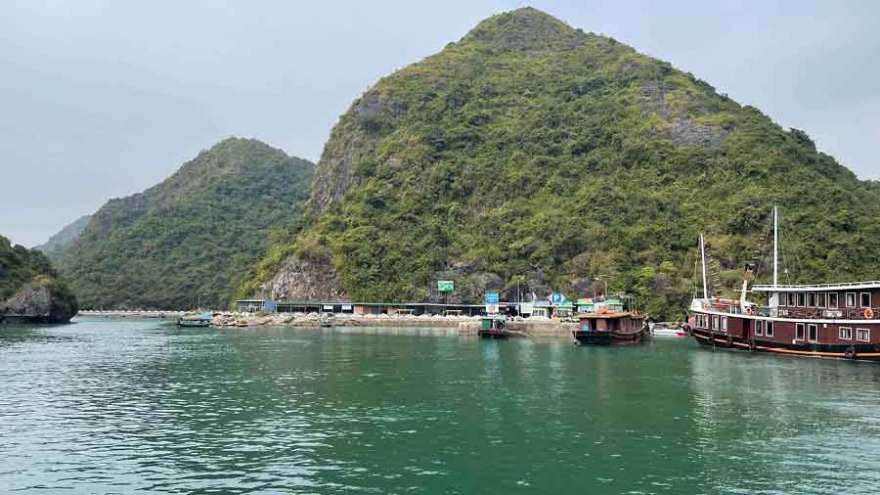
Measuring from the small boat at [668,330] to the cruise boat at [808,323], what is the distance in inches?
986


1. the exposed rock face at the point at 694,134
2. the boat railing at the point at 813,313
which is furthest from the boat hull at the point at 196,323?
the exposed rock face at the point at 694,134

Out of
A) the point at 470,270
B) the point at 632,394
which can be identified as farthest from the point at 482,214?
the point at 632,394

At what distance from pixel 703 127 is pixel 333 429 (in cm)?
16809

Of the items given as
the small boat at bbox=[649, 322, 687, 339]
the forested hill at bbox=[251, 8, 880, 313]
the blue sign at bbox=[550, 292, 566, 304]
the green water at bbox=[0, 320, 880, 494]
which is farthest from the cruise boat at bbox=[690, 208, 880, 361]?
the blue sign at bbox=[550, 292, 566, 304]

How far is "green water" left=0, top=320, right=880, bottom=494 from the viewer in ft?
82.1

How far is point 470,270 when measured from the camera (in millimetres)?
163250

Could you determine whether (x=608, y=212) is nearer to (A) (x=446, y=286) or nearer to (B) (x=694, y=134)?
(B) (x=694, y=134)

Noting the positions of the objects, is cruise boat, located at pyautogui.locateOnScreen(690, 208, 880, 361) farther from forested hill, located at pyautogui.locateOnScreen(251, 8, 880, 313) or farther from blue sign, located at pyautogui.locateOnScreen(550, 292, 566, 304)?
blue sign, located at pyautogui.locateOnScreen(550, 292, 566, 304)

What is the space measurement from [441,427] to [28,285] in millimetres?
177288

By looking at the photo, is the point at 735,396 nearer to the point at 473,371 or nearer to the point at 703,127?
the point at 473,371

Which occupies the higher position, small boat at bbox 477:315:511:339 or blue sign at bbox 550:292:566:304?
blue sign at bbox 550:292:566:304

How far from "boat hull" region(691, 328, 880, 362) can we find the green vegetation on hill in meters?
168

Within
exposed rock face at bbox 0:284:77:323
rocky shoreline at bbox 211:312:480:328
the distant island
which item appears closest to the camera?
the distant island

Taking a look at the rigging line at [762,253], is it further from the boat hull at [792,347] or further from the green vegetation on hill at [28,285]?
the green vegetation on hill at [28,285]
